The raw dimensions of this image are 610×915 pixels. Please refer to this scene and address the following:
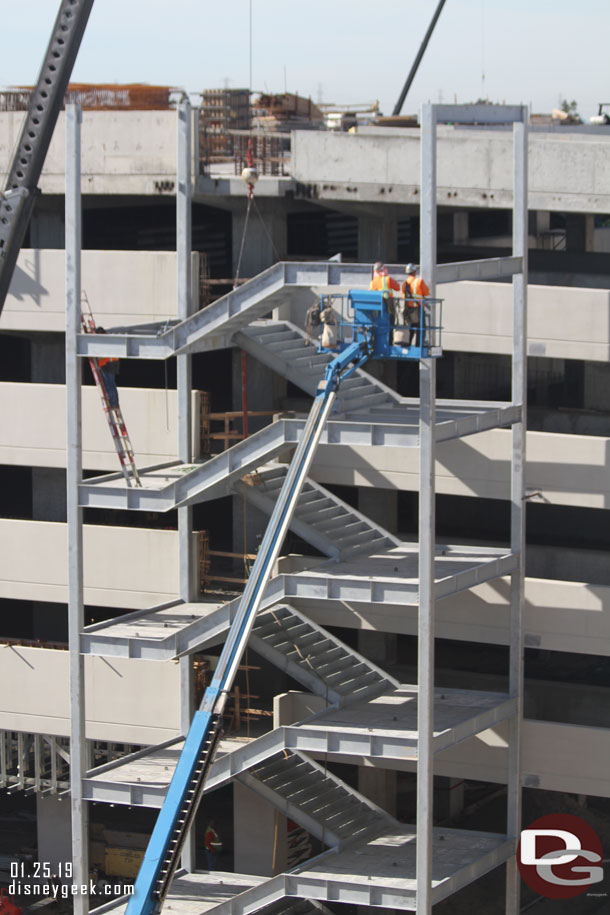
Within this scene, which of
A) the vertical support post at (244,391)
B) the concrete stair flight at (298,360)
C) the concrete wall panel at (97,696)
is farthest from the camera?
the concrete wall panel at (97,696)

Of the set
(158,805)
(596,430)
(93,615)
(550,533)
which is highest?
(596,430)

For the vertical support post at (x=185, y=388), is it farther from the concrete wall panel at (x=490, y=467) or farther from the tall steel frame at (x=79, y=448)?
the concrete wall panel at (x=490, y=467)

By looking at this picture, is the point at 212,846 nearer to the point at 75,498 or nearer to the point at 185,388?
the point at 75,498

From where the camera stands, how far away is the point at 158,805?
25.7m

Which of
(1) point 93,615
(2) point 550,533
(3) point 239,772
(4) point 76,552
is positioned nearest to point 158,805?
(3) point 239,772

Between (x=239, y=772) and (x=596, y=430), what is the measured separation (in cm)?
1066

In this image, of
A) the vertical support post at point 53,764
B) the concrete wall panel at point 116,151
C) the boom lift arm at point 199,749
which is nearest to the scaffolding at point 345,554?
the concrete wall panel at point 116,151

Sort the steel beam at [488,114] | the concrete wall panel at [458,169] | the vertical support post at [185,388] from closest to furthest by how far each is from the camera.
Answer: the steel beam at [488,114] < the vertical support post at [185,388] < the concrete wall panel at [458,169]

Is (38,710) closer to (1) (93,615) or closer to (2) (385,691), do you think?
(1) (93,615)

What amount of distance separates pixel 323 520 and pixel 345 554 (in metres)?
1.02

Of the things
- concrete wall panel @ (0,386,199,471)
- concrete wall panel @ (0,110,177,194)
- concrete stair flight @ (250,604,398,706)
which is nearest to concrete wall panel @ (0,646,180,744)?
concrete stair flight @ (250,604,398,706)

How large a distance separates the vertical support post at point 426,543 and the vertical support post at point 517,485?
2.99m

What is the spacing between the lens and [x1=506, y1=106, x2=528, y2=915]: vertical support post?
2542 cm

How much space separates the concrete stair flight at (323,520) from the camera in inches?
1079
